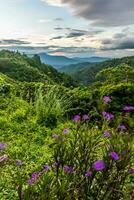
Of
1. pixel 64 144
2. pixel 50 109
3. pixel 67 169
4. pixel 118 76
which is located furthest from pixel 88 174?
pixel 118 76

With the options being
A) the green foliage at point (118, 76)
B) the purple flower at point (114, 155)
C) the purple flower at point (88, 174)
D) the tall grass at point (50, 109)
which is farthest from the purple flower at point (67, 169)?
the green foliage at point (118, 76)

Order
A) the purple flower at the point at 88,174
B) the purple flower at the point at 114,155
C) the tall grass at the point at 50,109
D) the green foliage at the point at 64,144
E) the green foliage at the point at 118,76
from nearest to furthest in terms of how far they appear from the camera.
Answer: the purple flower at the point at 114,155
the green foliage at the point at 64,144
the purple flower at the point at 88,174
the tall grass at the point at 50,109
the green foliage at the point at 118,76

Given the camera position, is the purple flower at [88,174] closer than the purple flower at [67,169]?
No

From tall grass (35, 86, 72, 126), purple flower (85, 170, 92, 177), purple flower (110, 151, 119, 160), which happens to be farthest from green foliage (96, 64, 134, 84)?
purple flower (110, 151, 119, 160)

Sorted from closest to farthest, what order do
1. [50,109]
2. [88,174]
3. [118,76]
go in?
[88,174] < [50,109] < [118,76]

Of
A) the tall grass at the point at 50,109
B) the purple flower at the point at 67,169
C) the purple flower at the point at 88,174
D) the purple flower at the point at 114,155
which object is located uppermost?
the purple flower at the point at 114,155

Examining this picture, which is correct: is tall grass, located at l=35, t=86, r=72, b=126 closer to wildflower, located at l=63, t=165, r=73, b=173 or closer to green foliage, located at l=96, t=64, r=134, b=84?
green foliage, located at l=96, t=64, r=134, b=84

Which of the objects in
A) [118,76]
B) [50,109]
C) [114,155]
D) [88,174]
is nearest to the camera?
[114,155]

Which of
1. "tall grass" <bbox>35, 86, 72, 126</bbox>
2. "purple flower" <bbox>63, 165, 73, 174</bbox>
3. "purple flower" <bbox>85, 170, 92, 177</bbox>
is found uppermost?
"purple flower" <bbox>63, 165, 73, 174</bbox>

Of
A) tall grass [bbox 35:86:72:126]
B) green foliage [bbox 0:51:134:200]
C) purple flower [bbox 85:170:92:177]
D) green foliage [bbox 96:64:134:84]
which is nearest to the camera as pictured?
green foliage [bbox 0:51:134:200]

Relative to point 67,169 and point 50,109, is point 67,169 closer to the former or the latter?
point 67,169

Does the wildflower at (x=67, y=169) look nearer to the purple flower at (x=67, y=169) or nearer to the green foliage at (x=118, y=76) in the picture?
the purple flower at (x=67, y=169)

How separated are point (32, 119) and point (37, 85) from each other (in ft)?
11.1

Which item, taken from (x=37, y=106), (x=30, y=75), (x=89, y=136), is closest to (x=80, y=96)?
(x=37, y=106)
